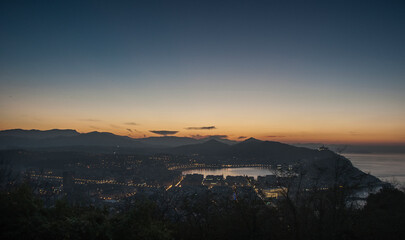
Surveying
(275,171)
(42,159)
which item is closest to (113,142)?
(42,159)

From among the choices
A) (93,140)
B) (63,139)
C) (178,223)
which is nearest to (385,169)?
(178,223)

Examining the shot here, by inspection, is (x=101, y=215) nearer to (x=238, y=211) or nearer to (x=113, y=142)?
(x=238, y=211)

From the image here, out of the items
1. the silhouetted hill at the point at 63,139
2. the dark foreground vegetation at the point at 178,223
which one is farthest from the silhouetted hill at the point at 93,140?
the dark foreground vegetation at the point at 178,223

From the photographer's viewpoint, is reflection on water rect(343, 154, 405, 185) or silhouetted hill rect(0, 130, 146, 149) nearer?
reflection on water rect(343, 154, 405, 185)

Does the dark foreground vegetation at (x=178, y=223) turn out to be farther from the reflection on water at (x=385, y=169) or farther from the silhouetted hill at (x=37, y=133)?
the silhouetted hill at (x=37, y=133)

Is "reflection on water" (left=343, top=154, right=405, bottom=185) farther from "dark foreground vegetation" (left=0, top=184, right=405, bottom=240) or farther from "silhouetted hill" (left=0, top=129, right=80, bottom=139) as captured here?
"silhouetted hill" (left=0, top=129, right=80, bottom=139)

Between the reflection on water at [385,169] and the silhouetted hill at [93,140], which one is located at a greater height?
the silhouetted hill at [93,140]

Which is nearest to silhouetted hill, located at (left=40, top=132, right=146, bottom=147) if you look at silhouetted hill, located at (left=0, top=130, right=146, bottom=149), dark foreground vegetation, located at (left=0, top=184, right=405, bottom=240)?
silhouetted hill, located at (left=0, top=130, right=146, bottom=149)

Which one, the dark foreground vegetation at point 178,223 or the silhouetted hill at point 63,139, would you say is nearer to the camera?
the dark foreground vegetation at point 178,223

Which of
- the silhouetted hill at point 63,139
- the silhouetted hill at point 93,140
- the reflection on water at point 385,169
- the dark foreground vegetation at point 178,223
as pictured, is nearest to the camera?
the dark foreground vegetation at point 178,223
